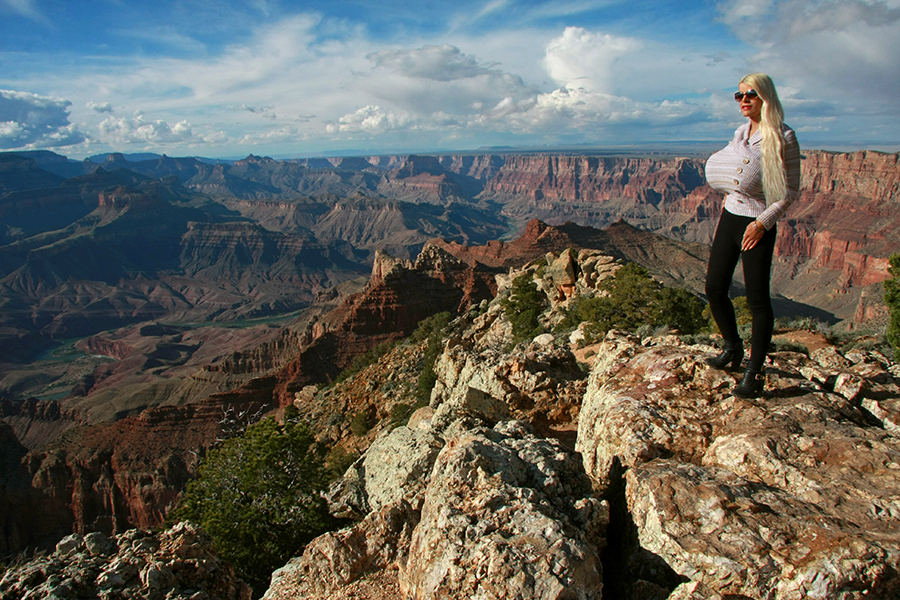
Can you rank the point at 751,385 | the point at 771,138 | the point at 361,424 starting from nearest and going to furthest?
the point at 771,138 → the point at 751,385 → the point at 361,424

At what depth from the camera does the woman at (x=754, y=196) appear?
5.28 metres

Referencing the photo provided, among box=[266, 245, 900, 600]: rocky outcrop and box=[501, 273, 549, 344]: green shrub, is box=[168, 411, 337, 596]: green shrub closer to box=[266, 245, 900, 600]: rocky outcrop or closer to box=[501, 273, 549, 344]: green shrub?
box=[266, 245, 900, 600]: rocky outcrop

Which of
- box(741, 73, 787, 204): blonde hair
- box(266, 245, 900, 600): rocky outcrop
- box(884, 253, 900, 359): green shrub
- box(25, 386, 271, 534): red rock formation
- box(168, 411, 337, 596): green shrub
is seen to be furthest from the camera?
box(25, 386, 271, 534): red rock formation

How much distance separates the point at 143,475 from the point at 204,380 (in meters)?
24.2

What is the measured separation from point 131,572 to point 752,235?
26.2ft

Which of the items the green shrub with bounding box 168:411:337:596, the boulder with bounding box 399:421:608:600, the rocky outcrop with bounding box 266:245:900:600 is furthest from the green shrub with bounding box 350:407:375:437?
the boulder with bounding box 399:421:608:600

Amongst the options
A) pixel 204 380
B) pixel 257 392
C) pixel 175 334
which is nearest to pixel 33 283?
pixel 175 334

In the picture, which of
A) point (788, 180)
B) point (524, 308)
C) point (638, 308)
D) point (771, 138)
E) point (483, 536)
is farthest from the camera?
point (524, 308)

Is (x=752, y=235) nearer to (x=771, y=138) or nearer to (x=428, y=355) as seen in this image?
(x=771, y=138)

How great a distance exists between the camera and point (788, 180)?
535 cm

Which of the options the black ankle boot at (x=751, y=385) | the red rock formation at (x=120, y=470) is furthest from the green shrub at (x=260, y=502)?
the red rock formation at (x=120, y=470)

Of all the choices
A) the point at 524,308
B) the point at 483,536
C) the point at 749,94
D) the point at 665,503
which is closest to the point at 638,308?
the point at 524,308

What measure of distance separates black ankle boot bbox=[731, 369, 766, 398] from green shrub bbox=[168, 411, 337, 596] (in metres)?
7.69

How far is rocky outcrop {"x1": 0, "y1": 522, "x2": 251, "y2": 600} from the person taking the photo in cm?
562
